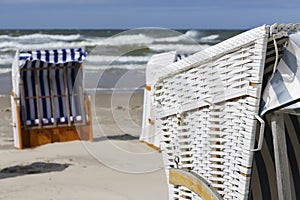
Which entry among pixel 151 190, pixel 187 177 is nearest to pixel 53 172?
pixel 151 190

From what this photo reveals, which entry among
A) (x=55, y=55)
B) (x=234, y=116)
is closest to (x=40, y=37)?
(x=55, y=55)

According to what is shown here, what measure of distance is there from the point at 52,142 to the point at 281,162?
6.51 meters

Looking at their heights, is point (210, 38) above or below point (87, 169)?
above

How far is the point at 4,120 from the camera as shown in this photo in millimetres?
11820

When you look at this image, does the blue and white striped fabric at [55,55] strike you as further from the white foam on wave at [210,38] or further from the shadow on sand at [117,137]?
the white foam on wave at [210,38]

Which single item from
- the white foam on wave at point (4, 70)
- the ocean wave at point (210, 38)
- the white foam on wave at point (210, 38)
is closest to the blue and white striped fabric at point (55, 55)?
the white foam on wave at point (4, 70)

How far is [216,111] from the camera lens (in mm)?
2648

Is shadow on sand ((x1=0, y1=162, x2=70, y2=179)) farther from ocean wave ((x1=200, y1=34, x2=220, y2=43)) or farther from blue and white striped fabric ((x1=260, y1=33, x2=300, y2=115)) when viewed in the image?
ocean wave ((x1=200, y1=34, x2=220, y2=43))

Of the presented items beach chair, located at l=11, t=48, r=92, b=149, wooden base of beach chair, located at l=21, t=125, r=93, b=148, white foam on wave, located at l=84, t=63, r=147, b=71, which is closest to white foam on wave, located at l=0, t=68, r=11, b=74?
white foam on wave, located at l=84, t=63, r=147, b=71

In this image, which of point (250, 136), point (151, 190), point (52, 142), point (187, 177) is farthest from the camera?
point (52, 142)

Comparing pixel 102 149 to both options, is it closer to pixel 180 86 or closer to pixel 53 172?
pixel 53 172

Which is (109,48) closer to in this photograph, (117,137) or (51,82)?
(117,137)

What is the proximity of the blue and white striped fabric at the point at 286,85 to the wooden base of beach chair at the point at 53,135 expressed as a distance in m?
6.53

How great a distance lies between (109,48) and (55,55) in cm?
1740
